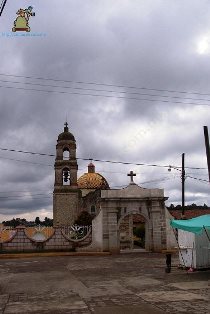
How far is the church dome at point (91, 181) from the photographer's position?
54250 mm

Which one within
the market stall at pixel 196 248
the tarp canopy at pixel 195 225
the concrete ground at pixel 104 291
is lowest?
the concrete ground at pixel 104 291

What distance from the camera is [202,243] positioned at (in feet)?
55.7

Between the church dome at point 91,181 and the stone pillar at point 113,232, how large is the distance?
84.9 feet

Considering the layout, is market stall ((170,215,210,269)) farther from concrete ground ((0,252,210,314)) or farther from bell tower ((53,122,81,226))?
bell tower ((53,122,81,226))

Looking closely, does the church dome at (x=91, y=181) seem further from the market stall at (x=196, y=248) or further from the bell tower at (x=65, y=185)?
the market stall at (x=196, y=248)

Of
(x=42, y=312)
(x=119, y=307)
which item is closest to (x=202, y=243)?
(x=119, y=307)

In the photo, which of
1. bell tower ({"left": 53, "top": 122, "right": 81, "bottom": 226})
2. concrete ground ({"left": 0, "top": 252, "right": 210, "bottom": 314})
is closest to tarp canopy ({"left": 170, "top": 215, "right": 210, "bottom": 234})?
concrete ground ({"left": 0, "top": 252, "right": 210, "bottom": 314})

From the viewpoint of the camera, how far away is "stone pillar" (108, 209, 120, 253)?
2704 cm

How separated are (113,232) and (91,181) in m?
27.6

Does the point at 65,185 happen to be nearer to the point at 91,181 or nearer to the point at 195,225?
the point at 91,181

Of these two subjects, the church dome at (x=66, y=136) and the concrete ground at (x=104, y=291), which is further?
the church dome at (x=66, y=136)

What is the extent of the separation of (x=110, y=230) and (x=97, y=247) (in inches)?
59.8

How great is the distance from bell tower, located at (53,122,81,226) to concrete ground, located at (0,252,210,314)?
27.3 m

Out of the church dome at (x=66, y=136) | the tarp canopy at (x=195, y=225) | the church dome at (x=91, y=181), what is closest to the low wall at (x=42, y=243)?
the tarp canopy at (x=195, y=225)
